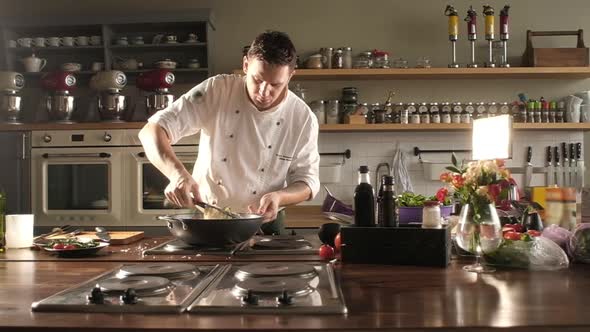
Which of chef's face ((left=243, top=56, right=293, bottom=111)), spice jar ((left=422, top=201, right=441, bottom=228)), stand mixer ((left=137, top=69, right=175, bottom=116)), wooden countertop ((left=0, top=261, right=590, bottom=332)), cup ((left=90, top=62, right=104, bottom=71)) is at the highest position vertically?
cup ((left=90, top=62, right=104, bottom=71))

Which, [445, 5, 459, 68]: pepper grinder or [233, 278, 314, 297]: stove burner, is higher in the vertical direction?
[445, 5, 459, 68]: pepper grinder

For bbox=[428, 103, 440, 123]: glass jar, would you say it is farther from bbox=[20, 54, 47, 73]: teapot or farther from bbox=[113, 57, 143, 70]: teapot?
bbox=[20, 54, 47, 73]: teapot

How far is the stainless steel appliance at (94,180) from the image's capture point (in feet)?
→ 13.3

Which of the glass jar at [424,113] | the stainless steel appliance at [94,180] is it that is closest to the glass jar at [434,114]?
the glass jar at [424,113]

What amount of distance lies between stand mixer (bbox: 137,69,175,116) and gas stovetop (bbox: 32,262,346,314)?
9.47ft

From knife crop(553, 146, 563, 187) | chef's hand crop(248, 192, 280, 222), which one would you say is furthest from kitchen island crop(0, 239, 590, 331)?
knife crop(553, 146, 563, 187)

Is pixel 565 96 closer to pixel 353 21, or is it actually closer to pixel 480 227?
pixel 353 21

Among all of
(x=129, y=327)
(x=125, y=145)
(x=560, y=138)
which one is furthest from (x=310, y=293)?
(x=560, y=138)

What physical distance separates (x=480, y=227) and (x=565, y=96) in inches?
133

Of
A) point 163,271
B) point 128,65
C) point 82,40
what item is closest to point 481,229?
point 163,271

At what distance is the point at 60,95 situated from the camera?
426 cm

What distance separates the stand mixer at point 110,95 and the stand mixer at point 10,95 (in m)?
0.57

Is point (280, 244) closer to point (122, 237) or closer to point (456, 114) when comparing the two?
point (122, 237)

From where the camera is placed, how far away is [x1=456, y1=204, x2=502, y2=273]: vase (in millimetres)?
1541
